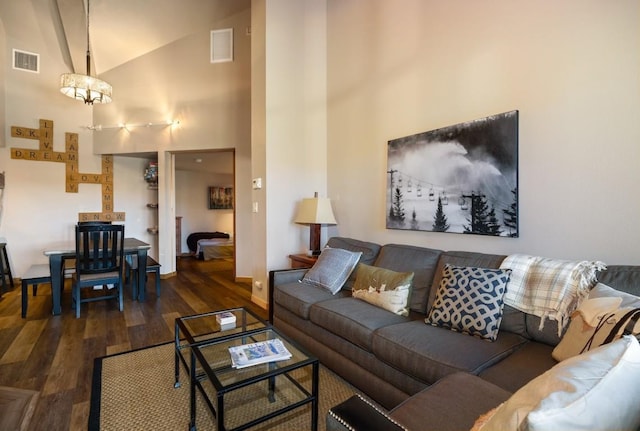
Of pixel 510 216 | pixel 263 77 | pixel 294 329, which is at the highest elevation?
pixel 263 77

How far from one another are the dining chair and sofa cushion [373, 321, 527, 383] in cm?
318

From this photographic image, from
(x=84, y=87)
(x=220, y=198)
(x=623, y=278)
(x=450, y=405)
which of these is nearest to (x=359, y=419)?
(x=450, y=405)

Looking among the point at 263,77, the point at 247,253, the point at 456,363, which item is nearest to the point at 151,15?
the point at 263,77

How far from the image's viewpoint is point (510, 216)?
217 centimetres

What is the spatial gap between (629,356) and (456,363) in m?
0.84

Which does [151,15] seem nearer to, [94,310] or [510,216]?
[94,310]

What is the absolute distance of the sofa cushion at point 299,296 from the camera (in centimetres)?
243

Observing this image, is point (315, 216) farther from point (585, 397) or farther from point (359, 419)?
point (585, 397)

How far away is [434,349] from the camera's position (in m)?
1.57

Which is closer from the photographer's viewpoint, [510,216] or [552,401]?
[552,401]

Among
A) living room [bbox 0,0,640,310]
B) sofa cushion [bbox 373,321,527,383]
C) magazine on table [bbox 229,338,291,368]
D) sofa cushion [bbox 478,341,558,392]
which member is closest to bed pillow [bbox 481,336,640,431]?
sofa cushion [bbox 478,341,558,392]

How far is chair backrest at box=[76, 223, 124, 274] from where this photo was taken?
334 cm

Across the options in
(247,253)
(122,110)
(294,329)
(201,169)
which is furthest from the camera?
(201,169)

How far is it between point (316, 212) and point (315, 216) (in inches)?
1.8
